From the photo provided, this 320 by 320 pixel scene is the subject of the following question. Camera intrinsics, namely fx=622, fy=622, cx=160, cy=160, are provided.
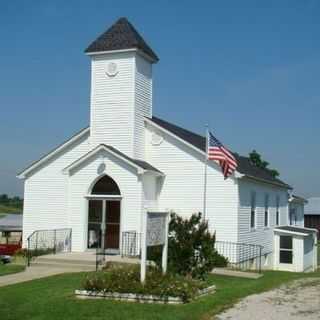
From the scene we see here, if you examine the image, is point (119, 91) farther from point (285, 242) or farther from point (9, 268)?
point (285, 242)

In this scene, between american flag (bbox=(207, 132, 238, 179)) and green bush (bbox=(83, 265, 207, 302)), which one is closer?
green bush (bbox=(83, 265, 207, 302))

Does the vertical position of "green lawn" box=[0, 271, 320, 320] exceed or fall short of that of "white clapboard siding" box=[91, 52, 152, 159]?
it falls short

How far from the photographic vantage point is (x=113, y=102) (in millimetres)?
29047

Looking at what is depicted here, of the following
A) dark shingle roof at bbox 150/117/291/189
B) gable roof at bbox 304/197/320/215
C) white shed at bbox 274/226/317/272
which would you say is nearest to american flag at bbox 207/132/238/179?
dark shingle roof at bbox 150/117/291/189

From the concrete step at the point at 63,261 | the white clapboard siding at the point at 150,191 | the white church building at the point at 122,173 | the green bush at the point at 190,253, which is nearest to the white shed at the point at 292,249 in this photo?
the white church building at the point at 122,173

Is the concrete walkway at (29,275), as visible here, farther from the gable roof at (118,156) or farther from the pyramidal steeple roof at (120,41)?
the pyramidal steeple roof at (120,41)

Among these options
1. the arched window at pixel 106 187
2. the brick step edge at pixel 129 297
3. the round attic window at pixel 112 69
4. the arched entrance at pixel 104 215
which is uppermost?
the round attic window at pixel 112 69

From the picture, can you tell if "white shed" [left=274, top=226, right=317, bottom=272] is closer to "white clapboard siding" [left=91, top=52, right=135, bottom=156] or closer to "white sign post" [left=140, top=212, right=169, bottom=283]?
"white clapboard siding" [left=91, top=52, right=135, bottom=156]

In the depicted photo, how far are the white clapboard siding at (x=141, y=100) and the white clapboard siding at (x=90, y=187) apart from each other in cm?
155

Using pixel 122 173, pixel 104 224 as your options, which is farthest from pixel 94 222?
pixel 122 173

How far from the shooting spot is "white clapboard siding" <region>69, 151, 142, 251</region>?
89.7ft

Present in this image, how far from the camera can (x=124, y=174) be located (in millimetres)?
27500

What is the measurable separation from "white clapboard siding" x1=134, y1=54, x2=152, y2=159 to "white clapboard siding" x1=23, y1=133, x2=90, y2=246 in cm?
288

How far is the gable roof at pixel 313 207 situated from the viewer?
7281 cm
